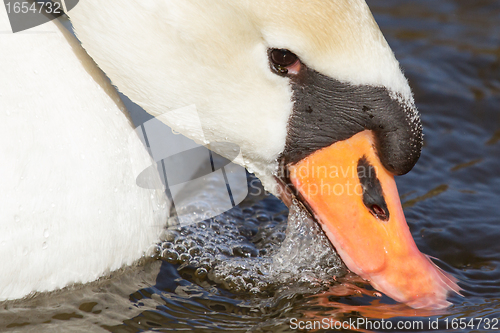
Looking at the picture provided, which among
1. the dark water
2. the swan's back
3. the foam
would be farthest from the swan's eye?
the dark water

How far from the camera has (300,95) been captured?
282cm

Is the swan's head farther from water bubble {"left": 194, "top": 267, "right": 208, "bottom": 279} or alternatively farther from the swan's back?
water bubble {"left": 194, "top": 267, "right": 208, "bottom": 279}

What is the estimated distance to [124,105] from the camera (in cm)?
321

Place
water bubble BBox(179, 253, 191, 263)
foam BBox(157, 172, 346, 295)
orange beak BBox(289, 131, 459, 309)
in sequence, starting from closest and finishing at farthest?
orange beak BBox(289, 131, 459, 309), foam BBox(157, 172, 346, 295), water bubble BBox(179, 253, 191, 263)

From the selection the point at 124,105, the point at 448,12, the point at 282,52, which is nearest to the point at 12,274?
the point at 124,105

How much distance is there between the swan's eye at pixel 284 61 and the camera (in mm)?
2676

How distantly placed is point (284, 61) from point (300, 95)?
0.61 feet

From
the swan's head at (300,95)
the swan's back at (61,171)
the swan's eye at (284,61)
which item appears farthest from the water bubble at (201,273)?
the swan's eye at (284,61)

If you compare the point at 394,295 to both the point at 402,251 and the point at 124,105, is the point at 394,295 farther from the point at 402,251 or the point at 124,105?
the point at 124,105

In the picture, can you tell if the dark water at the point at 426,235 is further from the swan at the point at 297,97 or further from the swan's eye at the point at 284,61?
the swan's eye at the point at 284,61

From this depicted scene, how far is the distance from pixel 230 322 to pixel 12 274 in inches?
36.0

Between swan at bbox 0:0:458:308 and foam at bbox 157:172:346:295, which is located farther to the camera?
foam at bbox 157:172:346:295

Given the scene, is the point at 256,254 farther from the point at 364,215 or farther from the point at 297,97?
the point at 297,97

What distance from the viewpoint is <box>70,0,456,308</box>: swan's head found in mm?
2625
